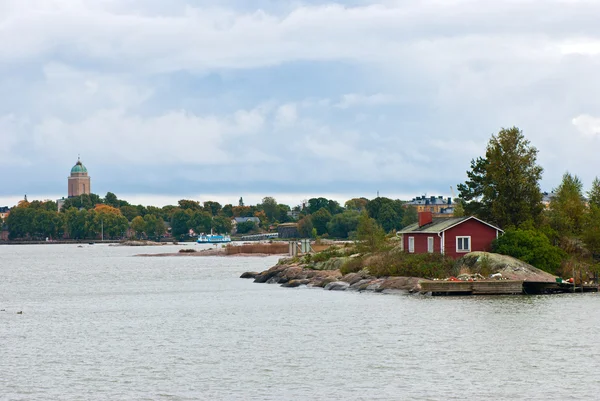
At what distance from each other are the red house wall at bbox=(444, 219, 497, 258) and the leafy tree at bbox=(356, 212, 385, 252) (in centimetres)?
1207

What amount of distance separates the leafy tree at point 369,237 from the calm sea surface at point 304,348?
1250cm

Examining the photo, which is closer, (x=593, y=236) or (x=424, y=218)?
Answer: (x=593, y=236)

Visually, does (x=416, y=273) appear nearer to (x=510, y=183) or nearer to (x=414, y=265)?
(x=414, y=265)

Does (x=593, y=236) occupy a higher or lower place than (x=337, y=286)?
higher

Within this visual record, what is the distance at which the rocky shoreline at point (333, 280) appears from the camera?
2351 inches

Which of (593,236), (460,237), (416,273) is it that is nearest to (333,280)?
(416,273)

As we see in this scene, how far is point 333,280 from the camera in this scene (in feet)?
224

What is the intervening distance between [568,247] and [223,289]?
24.8 m

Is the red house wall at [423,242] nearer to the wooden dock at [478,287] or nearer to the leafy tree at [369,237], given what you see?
the wooden dock at [478,287]

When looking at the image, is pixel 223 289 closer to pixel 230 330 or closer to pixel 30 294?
pixel 30 294

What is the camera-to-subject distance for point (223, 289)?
7231 cm

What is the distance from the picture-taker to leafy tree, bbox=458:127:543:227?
67.2 meters

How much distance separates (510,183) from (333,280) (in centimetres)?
1393

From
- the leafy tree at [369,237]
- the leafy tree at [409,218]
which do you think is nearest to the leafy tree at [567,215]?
the leafy tree at [369,237]
